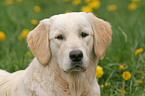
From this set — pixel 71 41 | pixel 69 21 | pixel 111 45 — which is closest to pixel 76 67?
pixel 71 41

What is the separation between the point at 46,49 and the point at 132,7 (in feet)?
18.3

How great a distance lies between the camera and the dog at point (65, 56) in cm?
340

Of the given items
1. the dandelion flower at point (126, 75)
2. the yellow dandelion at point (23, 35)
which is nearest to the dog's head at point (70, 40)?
the dandelion flower at point (126, 75)

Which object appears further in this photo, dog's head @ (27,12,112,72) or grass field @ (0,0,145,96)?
grass field @ (0,0,145,96)

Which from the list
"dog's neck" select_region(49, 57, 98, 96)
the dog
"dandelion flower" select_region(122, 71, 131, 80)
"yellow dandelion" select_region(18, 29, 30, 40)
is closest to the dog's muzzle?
the dog

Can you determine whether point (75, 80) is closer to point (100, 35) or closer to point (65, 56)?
point (65, 56)

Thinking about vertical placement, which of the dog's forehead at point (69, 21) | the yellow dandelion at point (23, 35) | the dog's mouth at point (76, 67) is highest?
the dog's forehead at point (69, 21)

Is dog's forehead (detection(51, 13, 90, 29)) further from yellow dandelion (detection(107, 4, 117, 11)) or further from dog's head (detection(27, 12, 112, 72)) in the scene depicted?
yellow dandelion (detection(107, 4, 117, 11))

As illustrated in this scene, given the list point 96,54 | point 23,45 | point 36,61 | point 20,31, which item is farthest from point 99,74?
point 20,31

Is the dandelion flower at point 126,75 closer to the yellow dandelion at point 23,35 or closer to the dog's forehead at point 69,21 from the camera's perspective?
the dog's forehead at point 69,21

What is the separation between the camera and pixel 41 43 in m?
3.62

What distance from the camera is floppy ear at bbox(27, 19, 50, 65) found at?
11.7 ft

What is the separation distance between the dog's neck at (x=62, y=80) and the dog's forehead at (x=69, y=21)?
19.6 inches

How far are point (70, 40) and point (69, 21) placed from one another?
0.26 meters
